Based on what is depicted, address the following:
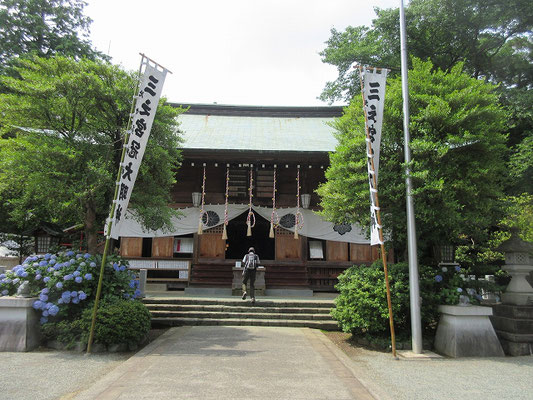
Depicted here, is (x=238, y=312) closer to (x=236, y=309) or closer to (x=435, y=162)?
(x=236, y=309)

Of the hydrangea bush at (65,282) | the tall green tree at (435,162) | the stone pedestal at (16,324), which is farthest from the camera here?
the tall green tree at (435,162)

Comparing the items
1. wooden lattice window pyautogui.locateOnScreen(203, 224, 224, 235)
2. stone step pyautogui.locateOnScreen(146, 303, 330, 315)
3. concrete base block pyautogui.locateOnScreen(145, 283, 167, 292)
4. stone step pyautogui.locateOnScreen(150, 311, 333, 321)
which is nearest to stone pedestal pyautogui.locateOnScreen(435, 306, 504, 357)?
stone step pyautogui.locateOnScreen(150, 311, 333, 321)

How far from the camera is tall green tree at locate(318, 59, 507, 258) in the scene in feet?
23.7

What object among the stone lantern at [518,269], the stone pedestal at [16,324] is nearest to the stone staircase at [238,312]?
the stone pedestal at [16,324]

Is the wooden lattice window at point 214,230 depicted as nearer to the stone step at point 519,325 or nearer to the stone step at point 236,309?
the stone step at point 236,309

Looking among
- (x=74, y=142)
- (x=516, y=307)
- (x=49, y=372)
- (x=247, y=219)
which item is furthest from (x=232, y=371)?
(x=247, y=219)

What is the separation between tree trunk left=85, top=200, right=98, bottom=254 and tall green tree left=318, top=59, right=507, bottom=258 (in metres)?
5.53

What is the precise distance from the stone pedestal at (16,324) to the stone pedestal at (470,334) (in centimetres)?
824

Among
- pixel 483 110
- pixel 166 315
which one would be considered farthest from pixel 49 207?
pixel 483 110

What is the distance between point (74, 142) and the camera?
25.9 feet

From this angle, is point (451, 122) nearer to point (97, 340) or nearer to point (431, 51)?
point (97, 340)

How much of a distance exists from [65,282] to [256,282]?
23.0 feet

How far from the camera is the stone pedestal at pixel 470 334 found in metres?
6.95

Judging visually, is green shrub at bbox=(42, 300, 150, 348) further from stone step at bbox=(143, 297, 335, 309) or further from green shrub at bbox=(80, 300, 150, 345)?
stone step at bbox=(143, 297, 335, 309)
